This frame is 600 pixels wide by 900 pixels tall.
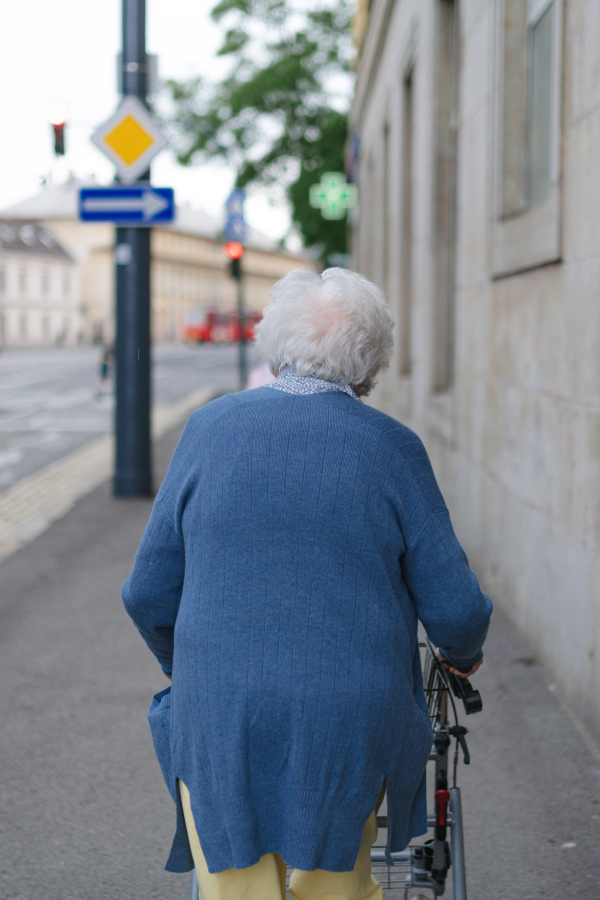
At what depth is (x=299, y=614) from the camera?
1.77 meters

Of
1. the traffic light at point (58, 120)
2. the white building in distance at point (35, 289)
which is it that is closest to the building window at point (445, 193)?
the traffic light at point (58, 120)

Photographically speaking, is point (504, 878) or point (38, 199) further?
point (38, 199)

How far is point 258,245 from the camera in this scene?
422 feet

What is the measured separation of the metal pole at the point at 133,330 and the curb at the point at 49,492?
70cm

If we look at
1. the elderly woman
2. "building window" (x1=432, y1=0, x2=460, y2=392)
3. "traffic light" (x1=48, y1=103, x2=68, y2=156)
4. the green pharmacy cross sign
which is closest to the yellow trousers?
the elderly woman

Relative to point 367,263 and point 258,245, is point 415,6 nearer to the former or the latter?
point 367,263

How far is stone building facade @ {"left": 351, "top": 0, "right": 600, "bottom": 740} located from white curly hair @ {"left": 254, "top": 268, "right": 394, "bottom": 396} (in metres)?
2.30

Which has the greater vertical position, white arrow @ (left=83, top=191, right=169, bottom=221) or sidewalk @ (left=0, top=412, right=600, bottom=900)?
white arrow @ (left=83, top=191, right=169, bottom=221)

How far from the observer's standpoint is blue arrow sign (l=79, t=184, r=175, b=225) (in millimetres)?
8883

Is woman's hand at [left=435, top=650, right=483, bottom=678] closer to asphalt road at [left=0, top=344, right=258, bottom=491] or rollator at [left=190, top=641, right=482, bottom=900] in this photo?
rollator at [left=190, top=641, right=482, bottom=900]

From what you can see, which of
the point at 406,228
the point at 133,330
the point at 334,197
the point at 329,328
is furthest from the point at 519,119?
the point at 334,197

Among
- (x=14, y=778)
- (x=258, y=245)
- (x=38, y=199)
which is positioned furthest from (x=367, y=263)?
(x=258, y=245)

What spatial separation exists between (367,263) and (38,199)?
86.6 metres

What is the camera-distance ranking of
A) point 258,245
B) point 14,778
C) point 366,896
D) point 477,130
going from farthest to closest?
point 258,245
point 477,130
point 14,778
point 366,896
